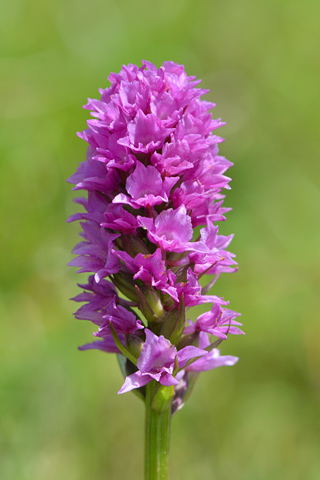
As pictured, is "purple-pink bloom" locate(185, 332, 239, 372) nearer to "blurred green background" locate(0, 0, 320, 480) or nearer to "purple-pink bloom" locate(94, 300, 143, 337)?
"purple-pink bloom" locate(94, 300, 143, 337)

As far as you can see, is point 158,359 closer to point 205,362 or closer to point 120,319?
point 120,319

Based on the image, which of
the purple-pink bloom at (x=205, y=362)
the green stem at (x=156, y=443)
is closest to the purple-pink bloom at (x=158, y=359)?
the green stem at (x=156, y=443)

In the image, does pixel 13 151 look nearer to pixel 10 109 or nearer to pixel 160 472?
pixel 10 109

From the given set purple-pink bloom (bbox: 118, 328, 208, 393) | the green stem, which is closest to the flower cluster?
purple-pink bloom (bbox: 118, 328, 208, 393)

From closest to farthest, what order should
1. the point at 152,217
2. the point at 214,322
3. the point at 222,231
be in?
the point at 152,217
the point at 214,322
the point at 222,231

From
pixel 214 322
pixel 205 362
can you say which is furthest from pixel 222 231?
Result: pixel 214 322
